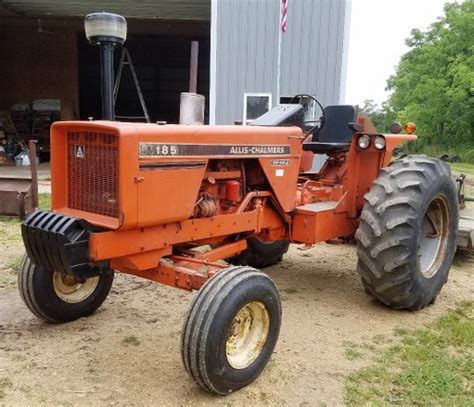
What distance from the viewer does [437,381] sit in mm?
3160

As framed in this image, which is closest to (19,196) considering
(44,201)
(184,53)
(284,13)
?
(44,201)

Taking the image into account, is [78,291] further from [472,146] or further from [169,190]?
[472,146]

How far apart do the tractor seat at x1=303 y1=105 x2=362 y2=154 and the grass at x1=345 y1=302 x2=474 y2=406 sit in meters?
1.66

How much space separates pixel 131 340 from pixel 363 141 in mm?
2425

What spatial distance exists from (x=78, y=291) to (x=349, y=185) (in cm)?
234

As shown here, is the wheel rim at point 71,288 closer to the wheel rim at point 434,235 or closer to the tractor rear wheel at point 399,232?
the tractor rear wheel at point 399,232

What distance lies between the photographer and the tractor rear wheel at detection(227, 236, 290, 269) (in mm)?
5234

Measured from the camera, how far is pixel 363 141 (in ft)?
14.8

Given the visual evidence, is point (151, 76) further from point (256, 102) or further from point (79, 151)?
point (79, 151)

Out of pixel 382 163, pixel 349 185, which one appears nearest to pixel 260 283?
pixel 349 185

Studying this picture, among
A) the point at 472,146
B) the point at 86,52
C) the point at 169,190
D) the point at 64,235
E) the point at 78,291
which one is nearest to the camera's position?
the point at 64,235

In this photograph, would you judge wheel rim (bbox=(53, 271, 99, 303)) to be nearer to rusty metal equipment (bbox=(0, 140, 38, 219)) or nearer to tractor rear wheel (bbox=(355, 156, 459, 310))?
tractor rear wheel (bbox=(355, 156, 459, 310))

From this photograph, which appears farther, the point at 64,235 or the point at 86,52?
the point at 86,52

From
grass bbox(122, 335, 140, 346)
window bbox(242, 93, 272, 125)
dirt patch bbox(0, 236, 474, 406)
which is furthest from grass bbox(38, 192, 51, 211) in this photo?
grass bbox(122, 335, 140, 346)
